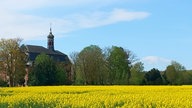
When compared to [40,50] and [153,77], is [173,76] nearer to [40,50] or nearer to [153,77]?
[153,77]

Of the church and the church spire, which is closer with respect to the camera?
the church

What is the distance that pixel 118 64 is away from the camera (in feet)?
321

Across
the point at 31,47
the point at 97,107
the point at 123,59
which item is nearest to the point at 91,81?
the point at 123,59

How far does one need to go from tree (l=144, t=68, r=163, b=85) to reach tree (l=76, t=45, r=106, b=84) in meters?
9.09

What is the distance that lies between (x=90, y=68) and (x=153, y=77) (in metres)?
13.4

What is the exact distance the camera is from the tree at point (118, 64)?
96463 mm

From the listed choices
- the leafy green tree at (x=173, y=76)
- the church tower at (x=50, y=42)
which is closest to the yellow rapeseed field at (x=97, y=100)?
the leafy green tree at (x=173, y=76)

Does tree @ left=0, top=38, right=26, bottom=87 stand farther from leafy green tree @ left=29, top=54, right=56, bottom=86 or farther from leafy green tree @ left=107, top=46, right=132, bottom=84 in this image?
leafy green tree @ left=107, top=46, right=132, bottom=84

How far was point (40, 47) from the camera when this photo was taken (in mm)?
134875

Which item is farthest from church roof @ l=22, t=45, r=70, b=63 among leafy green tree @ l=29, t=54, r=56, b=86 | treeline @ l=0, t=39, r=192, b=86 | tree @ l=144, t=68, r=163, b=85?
tree @ l=144, t=68, r=163, b=85

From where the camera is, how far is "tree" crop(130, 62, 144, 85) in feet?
303

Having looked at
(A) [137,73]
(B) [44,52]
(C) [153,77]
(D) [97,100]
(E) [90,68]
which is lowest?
(D) [97,100]

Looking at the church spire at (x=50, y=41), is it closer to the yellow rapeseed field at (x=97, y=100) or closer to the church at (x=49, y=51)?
the church at (x=49, y=51)

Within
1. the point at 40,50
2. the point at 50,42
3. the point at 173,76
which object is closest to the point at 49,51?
the point at 40,50
